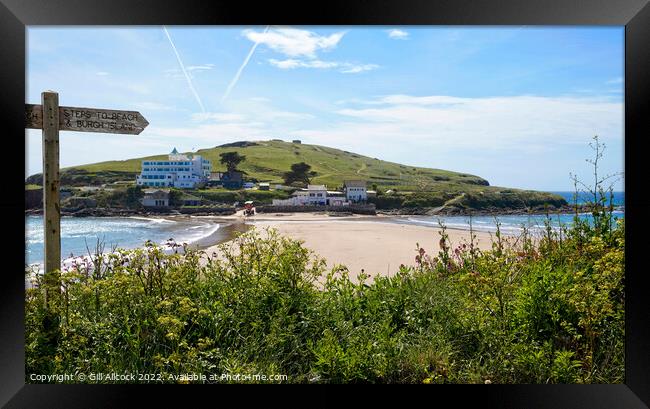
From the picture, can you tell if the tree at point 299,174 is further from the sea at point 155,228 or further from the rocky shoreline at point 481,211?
the sea at point 155,228

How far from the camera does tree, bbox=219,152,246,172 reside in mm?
4844

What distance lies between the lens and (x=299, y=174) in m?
→ 6.26

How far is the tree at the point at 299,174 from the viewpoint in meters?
5.91

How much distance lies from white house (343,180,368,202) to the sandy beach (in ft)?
1.11

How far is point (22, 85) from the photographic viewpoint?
3070 mm

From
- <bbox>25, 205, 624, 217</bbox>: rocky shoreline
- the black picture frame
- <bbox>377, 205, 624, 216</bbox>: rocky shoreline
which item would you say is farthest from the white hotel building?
<bbox>377, 205, 624, 216</bbox>: rocky shoreline

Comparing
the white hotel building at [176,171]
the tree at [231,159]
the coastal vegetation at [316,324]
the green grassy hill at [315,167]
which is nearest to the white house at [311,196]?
the green grassy hill at [315,167]

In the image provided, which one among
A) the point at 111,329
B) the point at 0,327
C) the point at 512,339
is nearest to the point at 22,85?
the point at 0,327

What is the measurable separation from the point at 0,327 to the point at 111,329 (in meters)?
0.72

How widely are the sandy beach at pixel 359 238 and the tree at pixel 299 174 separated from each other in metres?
0.72

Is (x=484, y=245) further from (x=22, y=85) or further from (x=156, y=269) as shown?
(x=22, y=85)

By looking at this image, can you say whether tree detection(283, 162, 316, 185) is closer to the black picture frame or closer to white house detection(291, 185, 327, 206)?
white house detection(291, 185, 327, 206)

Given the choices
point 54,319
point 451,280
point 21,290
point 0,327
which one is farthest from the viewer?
point 451,280

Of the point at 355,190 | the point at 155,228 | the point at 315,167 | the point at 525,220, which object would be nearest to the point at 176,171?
the point at 155,228
